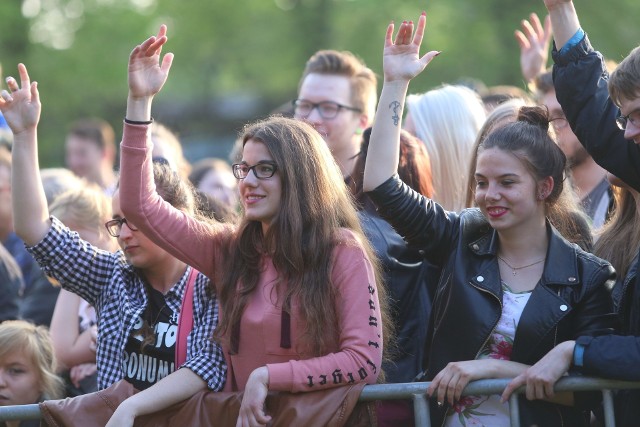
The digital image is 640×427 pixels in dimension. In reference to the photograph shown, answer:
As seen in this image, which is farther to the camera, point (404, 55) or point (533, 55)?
point (533, 55)

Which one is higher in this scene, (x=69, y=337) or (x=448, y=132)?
(x=448, y=132)

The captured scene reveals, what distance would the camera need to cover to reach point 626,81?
3.67 metres

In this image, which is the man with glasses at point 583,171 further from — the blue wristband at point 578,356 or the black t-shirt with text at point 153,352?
the black t-shirt with text at point 153,352

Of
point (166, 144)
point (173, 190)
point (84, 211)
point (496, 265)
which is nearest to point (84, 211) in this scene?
point (84, 211)

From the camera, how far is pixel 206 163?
8281mm

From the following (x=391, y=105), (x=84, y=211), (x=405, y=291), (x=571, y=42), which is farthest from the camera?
(x=84, y=211)

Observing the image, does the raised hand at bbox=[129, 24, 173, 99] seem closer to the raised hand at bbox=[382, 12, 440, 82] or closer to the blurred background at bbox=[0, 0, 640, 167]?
the raised hand at bbox=[382, 12, 440, 82]

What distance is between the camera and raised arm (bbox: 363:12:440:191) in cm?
399

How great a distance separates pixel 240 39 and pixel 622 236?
1910cm

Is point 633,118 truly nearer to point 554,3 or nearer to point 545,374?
point 554,3

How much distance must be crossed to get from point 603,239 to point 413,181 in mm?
1002

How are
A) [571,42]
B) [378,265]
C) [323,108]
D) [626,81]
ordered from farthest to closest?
[323,108] < [378,265] < [571,42] < [626,81]

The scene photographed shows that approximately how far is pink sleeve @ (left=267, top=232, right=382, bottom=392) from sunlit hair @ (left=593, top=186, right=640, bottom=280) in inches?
41.4

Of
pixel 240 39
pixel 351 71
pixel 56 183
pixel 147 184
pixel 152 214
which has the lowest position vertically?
pixel 152 214
